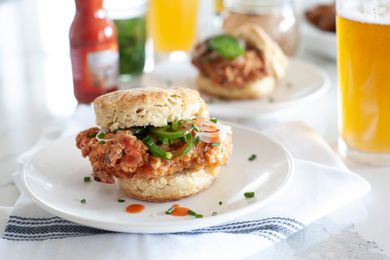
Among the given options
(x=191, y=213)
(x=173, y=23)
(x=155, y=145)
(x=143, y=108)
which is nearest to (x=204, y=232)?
Answer: (x=191, y=213)

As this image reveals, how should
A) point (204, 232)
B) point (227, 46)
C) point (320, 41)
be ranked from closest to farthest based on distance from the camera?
1. point (204, 232)
2. point (227, 46)
3. point (320, 41)

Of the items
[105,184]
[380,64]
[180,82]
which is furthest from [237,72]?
[105,184]

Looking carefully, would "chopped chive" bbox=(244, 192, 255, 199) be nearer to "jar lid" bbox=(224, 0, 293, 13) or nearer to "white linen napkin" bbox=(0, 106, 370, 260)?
"white linen napkin" bbox=(0, 106, 370, 260)

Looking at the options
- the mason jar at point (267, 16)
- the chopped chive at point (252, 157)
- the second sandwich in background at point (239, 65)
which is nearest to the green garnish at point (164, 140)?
the chopped chive at point (252, 157)

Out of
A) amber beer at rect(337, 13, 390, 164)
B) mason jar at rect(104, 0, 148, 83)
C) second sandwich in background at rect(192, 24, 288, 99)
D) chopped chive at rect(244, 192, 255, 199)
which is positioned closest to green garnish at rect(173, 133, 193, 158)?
chopped chive at rect(244, 192, 255, 199)

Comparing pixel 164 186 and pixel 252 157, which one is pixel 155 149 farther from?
pixel 252 157

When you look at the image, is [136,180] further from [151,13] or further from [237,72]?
[151,13]
